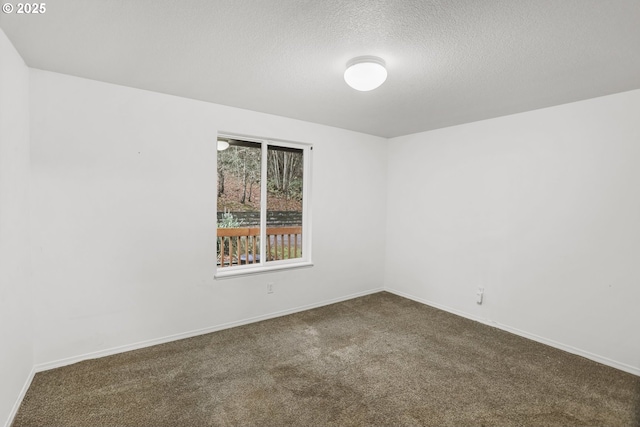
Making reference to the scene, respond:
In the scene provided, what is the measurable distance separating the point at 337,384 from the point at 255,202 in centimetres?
213

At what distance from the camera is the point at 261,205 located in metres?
3.58

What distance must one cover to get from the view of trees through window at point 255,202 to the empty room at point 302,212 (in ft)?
0.09

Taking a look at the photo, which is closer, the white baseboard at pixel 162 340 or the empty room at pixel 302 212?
the empty room at pixel 302 212

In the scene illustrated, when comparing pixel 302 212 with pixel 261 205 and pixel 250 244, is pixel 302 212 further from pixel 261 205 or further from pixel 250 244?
pixel 250 244

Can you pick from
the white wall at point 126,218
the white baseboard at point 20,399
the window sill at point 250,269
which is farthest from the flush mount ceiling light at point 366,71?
the white baseboard at point 20,399

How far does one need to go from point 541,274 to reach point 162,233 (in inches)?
147

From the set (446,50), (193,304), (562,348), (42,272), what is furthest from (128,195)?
(562,348)

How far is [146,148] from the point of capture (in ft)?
8.94

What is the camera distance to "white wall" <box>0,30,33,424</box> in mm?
1762

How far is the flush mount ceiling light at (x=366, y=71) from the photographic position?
6.64 ft

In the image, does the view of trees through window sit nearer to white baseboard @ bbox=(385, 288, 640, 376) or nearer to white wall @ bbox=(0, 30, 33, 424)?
white wall @ bbox=(0, 30, 33, 424)

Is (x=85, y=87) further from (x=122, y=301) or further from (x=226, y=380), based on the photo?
(x=226, y=380)

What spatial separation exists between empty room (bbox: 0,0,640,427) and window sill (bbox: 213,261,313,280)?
0.03 metres

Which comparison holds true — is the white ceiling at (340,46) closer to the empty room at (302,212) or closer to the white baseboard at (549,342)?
the empty room at (302,212)
